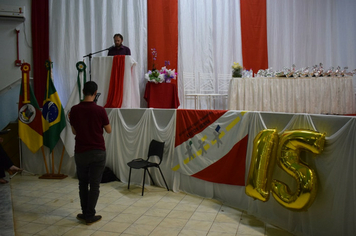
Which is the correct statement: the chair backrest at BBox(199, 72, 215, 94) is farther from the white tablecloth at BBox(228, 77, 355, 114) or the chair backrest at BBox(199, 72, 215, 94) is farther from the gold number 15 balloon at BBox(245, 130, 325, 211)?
the gold number 15 balloon at BBox(245, 130, 325, 211)

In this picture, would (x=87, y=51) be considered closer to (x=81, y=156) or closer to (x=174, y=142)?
(x=174, y=142)

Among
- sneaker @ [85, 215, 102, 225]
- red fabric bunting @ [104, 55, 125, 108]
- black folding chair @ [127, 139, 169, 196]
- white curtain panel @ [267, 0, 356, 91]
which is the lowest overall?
sneaker @ [85, 215, 102, 225]

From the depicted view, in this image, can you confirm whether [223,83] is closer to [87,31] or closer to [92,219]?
[87,31]

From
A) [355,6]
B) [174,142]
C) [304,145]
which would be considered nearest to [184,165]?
[174,142]

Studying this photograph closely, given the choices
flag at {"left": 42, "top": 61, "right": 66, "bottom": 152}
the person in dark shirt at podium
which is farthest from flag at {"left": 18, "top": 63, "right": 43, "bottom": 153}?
the person in dark shirt at podium

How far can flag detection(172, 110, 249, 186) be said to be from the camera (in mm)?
3920

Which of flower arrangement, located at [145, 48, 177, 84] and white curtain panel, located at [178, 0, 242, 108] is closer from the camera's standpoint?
flower arrangement, located at [145, 48, 177, 84]

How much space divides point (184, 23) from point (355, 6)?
4674 mm

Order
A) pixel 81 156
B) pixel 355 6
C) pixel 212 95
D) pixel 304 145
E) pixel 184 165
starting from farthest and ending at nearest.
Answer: pixel 355 6 < pixel 212 95 < pixel 184 165 < pixel 81 156 < pixel 304 145

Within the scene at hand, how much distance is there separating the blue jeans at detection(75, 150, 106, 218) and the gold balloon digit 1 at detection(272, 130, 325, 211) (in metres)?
1.91

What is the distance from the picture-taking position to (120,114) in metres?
5.57

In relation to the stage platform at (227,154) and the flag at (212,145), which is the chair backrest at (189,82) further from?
the flag at (212,145)

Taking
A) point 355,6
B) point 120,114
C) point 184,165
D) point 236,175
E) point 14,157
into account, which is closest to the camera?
point 236,175

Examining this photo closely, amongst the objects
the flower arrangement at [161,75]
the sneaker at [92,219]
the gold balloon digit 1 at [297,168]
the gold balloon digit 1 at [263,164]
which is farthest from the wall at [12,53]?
the gold balloon digit 1 at [297,168]
